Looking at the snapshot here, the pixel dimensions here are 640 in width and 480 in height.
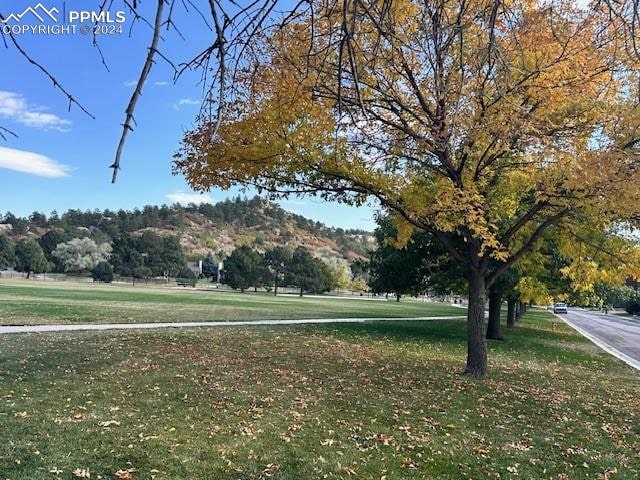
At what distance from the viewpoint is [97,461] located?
15.9 ft

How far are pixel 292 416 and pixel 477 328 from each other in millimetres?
5466

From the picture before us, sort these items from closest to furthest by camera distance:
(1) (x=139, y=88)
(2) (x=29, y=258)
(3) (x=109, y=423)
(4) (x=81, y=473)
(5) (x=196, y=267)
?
1. (1) (x=139, y=88)
2. (4) (x=81, y=473)
3. (3) (x=109, y=423)
4. (2) (x=29, y=258)
5. (5) (x=196, y=267)

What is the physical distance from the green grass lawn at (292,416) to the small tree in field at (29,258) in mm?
75213

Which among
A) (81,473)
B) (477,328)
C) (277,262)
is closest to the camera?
(81,473)

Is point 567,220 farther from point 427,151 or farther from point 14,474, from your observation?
point 14,474

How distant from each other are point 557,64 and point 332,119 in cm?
375

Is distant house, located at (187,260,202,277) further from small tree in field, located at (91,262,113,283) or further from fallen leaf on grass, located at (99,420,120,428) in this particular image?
fallen leaf on grass, located at (99,420,120,428)

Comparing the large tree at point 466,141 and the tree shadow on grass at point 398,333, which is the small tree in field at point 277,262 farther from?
the large tree at point 466,141

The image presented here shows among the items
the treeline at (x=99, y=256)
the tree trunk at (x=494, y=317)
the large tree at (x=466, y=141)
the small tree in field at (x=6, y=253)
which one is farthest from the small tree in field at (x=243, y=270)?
the large tree at (x=466, y=141)

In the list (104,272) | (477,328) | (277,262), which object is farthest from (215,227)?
(477,328)

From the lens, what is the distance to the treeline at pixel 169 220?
10662 centimetres

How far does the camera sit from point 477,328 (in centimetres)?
1091

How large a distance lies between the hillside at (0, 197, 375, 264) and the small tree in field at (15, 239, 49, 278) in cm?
2027

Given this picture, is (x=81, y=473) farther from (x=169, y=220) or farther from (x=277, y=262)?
(x=169, y=220)
